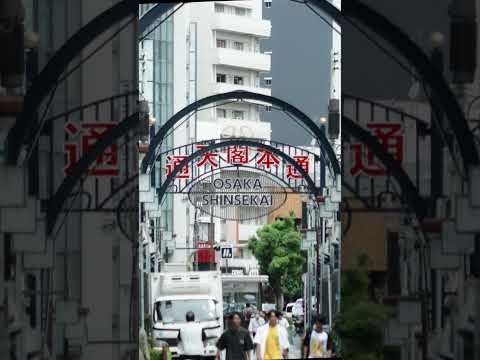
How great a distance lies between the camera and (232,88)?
7.12m

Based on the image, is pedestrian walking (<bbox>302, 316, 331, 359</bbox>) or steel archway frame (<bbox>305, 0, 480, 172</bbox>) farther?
pedestrian walking (<bbox>302, 316, 331, 359</bbox>)

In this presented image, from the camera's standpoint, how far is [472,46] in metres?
5.01

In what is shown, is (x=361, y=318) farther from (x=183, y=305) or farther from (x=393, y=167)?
(x=183, y=305)

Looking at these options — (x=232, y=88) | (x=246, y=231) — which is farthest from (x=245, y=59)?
(x=246, y=231)

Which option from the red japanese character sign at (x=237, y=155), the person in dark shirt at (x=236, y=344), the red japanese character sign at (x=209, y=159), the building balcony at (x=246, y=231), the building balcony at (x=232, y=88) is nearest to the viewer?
the person in dark shirt at (x=236, y=344)

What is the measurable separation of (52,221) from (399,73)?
5.33 ft

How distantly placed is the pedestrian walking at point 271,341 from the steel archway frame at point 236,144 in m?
1.19

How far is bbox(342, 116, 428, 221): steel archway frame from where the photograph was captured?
5078 millimetres

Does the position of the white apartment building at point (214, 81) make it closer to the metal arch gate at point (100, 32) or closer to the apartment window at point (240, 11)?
the apartment window at point (240, 11)

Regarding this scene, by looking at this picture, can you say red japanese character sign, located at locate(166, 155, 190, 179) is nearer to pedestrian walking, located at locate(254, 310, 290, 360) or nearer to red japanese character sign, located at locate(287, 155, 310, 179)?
red japanese character sign, located at locate(287, 155, 310, 179)

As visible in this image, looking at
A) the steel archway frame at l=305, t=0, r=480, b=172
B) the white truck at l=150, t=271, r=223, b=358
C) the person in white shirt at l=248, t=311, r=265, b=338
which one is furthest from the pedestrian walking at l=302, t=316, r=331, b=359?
the steel archway frame at l=305, t=0, r=480, b=172

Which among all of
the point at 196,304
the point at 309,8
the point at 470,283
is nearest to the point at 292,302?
the point at 196,304

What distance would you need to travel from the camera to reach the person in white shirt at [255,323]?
21.7 feet

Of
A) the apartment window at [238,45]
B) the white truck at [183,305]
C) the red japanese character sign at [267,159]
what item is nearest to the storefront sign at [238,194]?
the red japanese character sign at [267,159]
